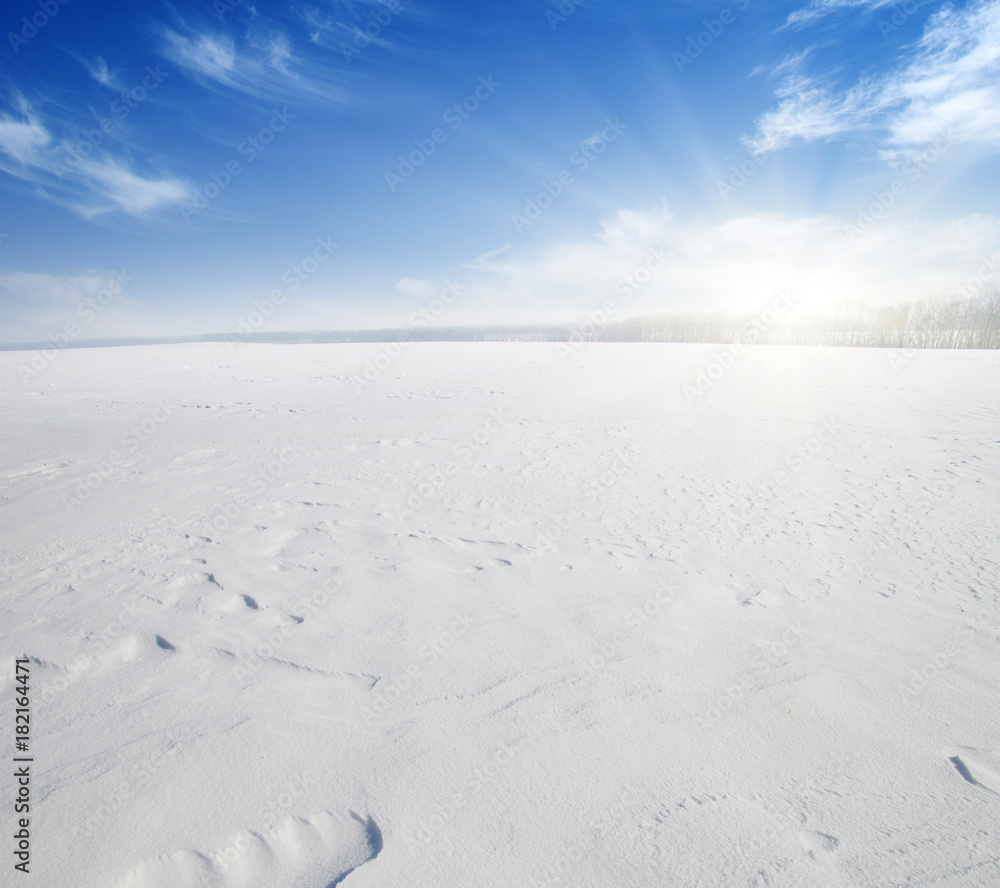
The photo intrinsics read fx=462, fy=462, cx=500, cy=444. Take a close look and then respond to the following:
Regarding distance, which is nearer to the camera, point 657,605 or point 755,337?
point 657,605

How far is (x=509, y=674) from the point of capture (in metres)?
2.82

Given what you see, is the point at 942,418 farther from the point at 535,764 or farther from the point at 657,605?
the point at 535,764

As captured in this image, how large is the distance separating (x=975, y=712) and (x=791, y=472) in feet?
14.9

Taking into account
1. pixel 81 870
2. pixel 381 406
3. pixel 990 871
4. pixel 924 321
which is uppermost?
pixel 924 321

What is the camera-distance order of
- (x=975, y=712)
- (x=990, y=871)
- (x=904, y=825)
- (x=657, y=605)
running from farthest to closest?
(x=657, y=605) < (x=975, y=712) < (x=904, y=825) < (x=990, y=871)

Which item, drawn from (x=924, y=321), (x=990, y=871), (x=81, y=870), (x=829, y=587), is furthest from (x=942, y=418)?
(x=924, y=321)

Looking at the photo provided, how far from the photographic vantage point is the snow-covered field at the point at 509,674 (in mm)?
1870

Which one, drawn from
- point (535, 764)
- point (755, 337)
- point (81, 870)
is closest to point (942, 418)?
point (535, 764)

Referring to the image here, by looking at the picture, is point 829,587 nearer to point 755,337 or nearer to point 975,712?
point 975,712

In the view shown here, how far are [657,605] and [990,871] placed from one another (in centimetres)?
194

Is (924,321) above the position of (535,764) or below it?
above

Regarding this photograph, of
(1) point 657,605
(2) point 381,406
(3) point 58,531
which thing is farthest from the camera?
(2) point 381,406

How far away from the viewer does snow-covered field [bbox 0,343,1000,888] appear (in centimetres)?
187

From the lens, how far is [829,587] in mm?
3754
